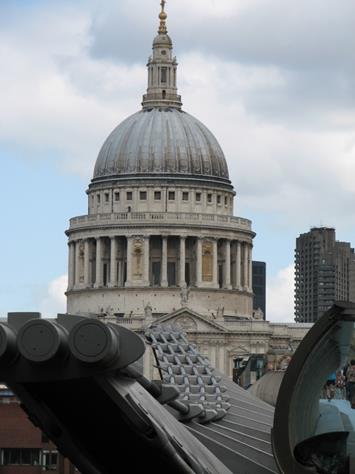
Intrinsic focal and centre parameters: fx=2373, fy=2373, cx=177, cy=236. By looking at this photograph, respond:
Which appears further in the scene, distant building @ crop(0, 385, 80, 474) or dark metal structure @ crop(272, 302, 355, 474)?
distant building @ crop(0, 385, 80, 474)

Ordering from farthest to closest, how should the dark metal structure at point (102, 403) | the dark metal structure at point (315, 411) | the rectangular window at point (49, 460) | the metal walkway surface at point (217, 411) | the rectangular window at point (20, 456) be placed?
1. the rectangular window at point (20, 456)
2. the rectangular window at point (49, 460)
3. the metal walkway surface at point (217, 411)
4. the dark metal structure at point (315, 411)
5. the dark metal structure at point (102, 403)

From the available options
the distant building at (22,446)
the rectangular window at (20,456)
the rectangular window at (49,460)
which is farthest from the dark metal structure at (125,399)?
the rectangular window at (20,456)

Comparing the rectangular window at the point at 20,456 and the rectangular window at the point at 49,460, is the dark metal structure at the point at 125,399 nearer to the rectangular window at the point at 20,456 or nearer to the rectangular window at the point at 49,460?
the rectangular window at the point at 49,460

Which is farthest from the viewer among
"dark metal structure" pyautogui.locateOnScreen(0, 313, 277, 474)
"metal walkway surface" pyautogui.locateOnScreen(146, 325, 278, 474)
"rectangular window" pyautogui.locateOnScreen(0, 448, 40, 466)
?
"rectangular window" pyautogui.locateOnScreen(0, 448, 40, 466)

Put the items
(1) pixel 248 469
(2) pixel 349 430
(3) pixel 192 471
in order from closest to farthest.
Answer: (2) pixel 349 430 < (3) pixel 192 471 < (1) pixel 248 469

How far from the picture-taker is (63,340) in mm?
34594

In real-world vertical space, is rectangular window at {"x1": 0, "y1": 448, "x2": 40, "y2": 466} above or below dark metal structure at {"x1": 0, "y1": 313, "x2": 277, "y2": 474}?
below

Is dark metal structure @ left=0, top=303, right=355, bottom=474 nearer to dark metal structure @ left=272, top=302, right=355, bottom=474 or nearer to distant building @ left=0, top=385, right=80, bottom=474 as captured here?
dark metal structure @ left=272, top=302, right=355, bottom=474

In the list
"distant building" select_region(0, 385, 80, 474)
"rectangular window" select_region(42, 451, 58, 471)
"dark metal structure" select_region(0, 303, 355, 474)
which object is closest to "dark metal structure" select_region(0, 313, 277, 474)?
"dark metal structure" select_region(0, 303, 355, 474)

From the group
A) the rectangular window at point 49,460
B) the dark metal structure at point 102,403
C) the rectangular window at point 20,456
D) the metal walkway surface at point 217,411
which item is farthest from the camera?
the rectangular window at point 20,456

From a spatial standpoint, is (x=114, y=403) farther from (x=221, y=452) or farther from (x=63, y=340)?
(x=221, y=452)

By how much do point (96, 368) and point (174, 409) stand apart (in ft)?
53.0

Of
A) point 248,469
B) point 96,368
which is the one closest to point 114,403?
point 96,368

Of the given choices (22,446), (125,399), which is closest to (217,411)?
(125,399)
